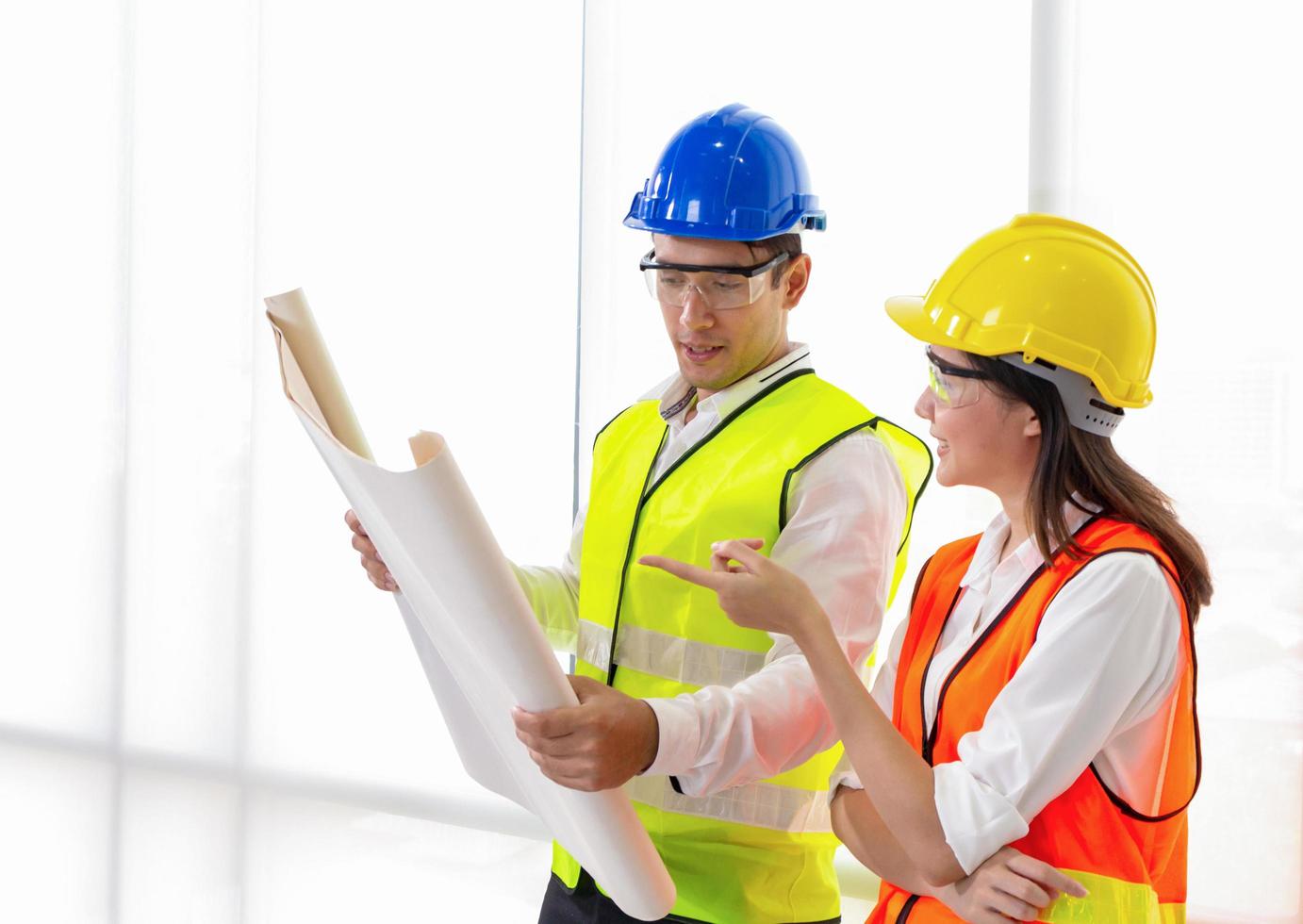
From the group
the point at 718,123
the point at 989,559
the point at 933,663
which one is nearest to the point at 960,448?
the point at 989,559

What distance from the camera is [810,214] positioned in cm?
178

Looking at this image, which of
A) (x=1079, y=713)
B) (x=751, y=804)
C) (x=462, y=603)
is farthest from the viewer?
(x=751, y=804)

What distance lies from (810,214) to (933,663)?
2.33 ft

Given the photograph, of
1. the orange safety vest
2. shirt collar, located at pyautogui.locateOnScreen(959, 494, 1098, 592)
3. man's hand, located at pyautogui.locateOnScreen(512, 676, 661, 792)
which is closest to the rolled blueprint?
man's hand, located at pyautogui.locateOnScreen(512, 676, 661, 792)

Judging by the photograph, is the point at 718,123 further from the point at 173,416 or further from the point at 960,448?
the point at 173,416

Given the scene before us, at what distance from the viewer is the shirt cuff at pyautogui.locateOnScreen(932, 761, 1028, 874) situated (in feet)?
3.84

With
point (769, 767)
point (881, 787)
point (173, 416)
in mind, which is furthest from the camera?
point (173, 416)

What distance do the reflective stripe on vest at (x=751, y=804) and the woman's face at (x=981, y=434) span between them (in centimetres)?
53

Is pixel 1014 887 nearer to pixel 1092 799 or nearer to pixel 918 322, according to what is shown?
pixel 1092 799

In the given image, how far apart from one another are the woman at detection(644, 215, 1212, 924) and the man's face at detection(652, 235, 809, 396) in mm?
317

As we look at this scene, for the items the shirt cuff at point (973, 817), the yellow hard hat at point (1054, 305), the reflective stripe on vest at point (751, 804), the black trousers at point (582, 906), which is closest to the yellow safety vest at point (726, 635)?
the reflective stripe on vest at point (751, 804)

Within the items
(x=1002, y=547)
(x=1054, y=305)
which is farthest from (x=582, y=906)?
(x=1054, y=305)

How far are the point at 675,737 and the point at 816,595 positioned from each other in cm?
27

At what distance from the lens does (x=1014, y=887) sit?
3.86ft
